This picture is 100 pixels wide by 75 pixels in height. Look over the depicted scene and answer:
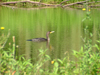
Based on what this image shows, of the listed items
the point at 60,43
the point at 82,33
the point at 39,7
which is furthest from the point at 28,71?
the point at 39,7

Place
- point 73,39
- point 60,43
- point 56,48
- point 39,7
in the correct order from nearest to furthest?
point 56,48, point 60,43, point 73,39, point 39,7

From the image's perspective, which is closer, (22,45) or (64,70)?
(64,70)

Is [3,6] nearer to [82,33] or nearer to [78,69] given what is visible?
[82,33]

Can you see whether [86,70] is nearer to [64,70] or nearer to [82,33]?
[64,70]

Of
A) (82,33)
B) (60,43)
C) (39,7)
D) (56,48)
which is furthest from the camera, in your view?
(39,7)

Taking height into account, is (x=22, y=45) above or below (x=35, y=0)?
below

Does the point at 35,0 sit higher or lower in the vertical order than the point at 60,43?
higher

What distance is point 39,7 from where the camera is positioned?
97.1 feet

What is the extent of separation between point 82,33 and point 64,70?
876 centimetres

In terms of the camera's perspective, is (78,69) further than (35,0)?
No

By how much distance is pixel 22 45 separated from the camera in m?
11.0

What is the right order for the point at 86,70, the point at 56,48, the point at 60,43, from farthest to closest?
the point at 60,43 < the point at 56,48 < the point at 86,70

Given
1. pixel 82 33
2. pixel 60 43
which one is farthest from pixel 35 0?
pixel 60 43

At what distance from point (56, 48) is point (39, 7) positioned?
64.3 feet
